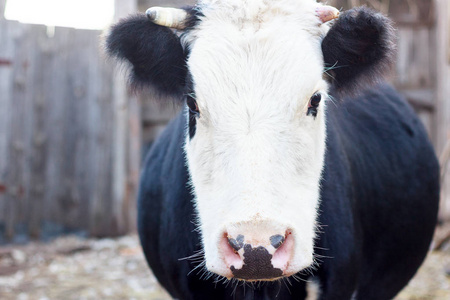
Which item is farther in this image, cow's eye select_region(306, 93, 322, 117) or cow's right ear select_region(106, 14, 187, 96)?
cow's right ear select_region(106, 14, 187, 96)

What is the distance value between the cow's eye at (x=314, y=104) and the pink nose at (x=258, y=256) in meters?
0.66

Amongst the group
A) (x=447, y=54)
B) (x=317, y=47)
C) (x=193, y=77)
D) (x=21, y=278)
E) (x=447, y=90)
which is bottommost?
(x=21, y=278)

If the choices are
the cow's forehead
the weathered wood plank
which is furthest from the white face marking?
the weathered wood plank

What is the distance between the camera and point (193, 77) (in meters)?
2.45

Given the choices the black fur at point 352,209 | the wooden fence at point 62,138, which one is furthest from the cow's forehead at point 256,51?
the wooden fence at point 62,138

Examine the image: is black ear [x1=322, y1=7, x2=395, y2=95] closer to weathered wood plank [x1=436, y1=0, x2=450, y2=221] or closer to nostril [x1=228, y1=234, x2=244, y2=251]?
nostril [x1=228, y1=234, x2=244, y2=251]

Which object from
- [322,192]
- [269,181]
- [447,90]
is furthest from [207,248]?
[447,90]

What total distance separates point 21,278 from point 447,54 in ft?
21.0

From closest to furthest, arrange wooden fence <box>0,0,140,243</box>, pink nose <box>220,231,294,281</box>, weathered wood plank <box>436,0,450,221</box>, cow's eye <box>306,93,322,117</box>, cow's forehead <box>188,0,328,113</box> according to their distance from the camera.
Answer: pink nose <box>220,231,294,281</box> < cow's forehead <box>188,0,328,113</box> < cow's eye <box>306,93,322,117</box> < wooden fence <box>0,0,140,243</box> < weathered wood plank <box>436,0,450,221</box>

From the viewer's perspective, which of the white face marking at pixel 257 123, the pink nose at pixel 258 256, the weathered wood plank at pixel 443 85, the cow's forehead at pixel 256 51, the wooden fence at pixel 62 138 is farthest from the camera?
the weathered wood plank at pixel 443 85

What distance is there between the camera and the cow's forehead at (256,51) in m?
2.28

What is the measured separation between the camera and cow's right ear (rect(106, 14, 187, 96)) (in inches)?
103

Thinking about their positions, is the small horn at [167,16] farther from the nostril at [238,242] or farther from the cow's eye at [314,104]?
the nostril at [238,242]

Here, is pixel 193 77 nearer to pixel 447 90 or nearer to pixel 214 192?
pixel 214 192
